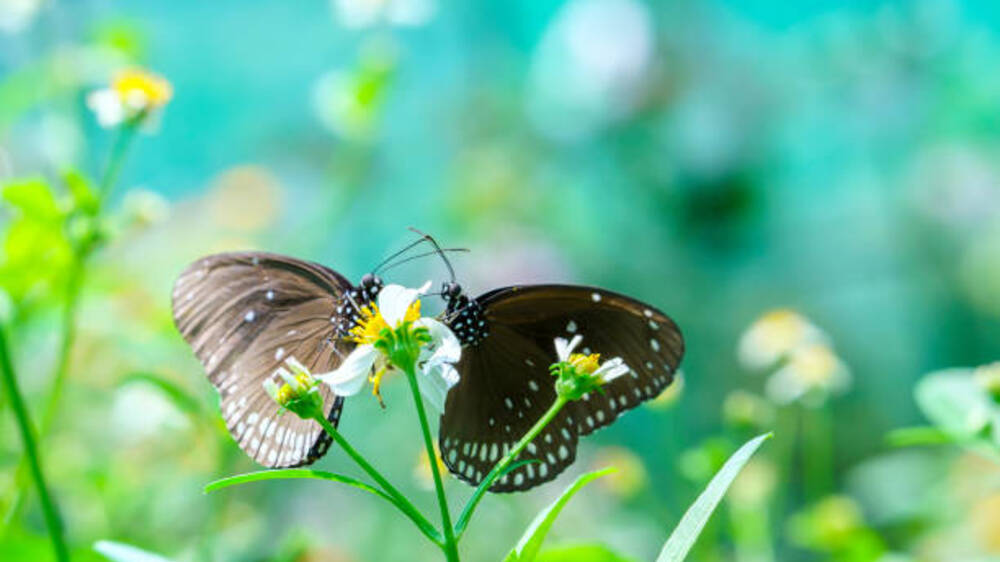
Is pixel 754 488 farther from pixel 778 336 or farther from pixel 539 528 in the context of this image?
pixel 539 528

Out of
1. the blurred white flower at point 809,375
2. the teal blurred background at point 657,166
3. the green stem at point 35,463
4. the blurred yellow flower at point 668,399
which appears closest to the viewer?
the green stem at point 35,463

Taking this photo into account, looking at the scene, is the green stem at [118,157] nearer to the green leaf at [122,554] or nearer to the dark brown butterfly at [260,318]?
the dark brown butterfly at [260,318]

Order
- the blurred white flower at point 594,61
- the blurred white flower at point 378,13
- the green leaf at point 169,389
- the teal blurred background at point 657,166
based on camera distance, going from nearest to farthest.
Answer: the green leaf at point 169,389 → the blurred white flower at point 378,13 → the teal blurred background at point 657,166 → the blurred white flower at point 594,61

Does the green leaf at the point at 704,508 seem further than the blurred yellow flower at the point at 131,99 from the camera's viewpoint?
No

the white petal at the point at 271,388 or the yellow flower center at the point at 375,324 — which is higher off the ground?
the yellow flower center at the point at 375,324

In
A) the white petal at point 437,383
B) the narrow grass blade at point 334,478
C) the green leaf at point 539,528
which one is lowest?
the narrow grass blade at point 334,478

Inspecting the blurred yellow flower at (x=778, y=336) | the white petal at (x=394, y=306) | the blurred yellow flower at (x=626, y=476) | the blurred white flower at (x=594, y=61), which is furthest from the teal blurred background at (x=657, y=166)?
the white petal at (x=394, y=306)

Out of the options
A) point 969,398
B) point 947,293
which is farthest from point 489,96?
point 969,398
